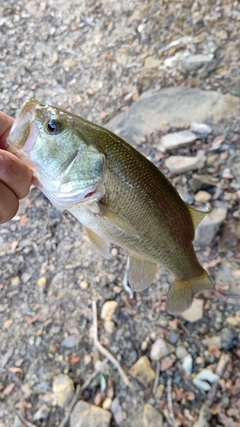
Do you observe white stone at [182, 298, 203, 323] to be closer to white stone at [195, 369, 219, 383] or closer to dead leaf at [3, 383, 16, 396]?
white stone at [195, 369, 219, 383]

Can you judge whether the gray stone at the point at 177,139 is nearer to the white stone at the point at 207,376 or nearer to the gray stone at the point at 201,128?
the gray stone at the point at 201,128

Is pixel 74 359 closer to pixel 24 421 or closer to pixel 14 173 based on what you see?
pixel 24 421

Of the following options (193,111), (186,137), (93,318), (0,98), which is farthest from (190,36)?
(93,318)

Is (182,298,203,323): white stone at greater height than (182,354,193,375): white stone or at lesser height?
greater

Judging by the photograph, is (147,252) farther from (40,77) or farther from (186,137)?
(40,77)

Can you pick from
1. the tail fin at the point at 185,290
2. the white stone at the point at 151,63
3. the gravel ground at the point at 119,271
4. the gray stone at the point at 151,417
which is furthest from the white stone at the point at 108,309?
the white stone at the point at 151,63

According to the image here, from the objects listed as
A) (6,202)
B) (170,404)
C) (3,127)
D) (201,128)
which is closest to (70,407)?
(170,404)

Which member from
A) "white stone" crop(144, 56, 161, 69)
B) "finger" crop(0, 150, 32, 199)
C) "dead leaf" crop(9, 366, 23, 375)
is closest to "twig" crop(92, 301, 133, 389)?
"dead leaf" crop(9, 366, 23, 375)
